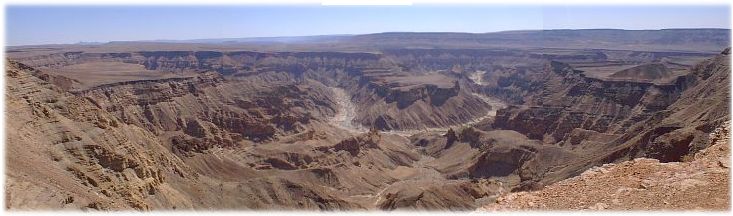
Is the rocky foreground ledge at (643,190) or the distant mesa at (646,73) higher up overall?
the rocky foreground ledge at (643,190)

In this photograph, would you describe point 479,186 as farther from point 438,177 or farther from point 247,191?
point 247,191

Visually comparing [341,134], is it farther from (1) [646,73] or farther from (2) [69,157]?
(2) [69,157]

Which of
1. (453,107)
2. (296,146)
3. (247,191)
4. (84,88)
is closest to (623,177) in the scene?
(247,191)

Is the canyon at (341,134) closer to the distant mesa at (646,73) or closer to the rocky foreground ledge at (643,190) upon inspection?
the rocky foreground ledge at (643,190)

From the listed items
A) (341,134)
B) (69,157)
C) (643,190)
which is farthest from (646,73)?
(643,190)

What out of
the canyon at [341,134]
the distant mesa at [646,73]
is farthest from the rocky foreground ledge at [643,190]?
the distant mesa at [646,73]
